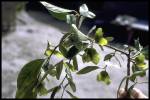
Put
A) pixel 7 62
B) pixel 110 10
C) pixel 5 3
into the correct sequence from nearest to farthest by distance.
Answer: pixel 7 62 → pixel 5 3 → pixel 110 10

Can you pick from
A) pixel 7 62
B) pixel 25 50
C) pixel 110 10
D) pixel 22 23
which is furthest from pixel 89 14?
pixel 110 10

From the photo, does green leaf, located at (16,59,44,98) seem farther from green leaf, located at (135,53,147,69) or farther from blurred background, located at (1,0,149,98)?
blurred background, located at (1,0,149,98)

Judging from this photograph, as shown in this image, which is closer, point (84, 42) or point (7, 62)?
point (84, 42)

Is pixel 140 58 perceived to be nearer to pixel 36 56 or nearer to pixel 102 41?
pixel 102 41

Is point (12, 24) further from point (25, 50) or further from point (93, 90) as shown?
point (93, 90)

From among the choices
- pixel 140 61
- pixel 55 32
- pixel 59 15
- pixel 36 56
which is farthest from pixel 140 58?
pixel 55 32

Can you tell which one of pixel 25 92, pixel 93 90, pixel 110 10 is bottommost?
pixel 110 10

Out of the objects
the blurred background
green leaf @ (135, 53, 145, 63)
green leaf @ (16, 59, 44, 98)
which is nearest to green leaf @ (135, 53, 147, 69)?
green leaf @ (135, 53, 145, 63)
